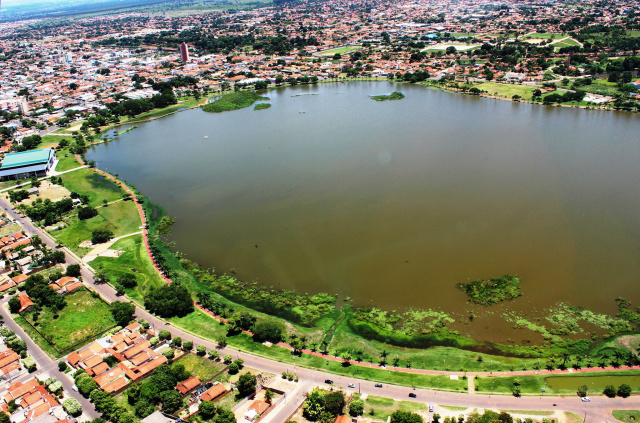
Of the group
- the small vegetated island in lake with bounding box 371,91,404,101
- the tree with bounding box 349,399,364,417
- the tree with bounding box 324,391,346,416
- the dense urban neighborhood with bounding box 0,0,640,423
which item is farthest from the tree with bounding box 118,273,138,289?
the small vegetated island in lake with bounding box 371,91,404,101

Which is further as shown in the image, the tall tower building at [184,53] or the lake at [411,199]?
the tall tower building at [184,53]

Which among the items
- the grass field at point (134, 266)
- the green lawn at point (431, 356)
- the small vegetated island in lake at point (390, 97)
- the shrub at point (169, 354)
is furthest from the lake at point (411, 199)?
the shrub at point (169, 354)

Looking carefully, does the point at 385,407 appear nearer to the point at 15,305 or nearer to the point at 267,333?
the point at 267,333

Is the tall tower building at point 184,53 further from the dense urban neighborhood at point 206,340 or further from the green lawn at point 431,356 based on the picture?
the green lawn at point 431,356

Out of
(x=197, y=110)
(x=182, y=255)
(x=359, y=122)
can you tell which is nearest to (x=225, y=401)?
(x=182, y=255)

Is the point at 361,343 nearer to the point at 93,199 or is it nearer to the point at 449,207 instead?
the point at 449,207

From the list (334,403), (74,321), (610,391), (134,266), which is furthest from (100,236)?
(610,391)
